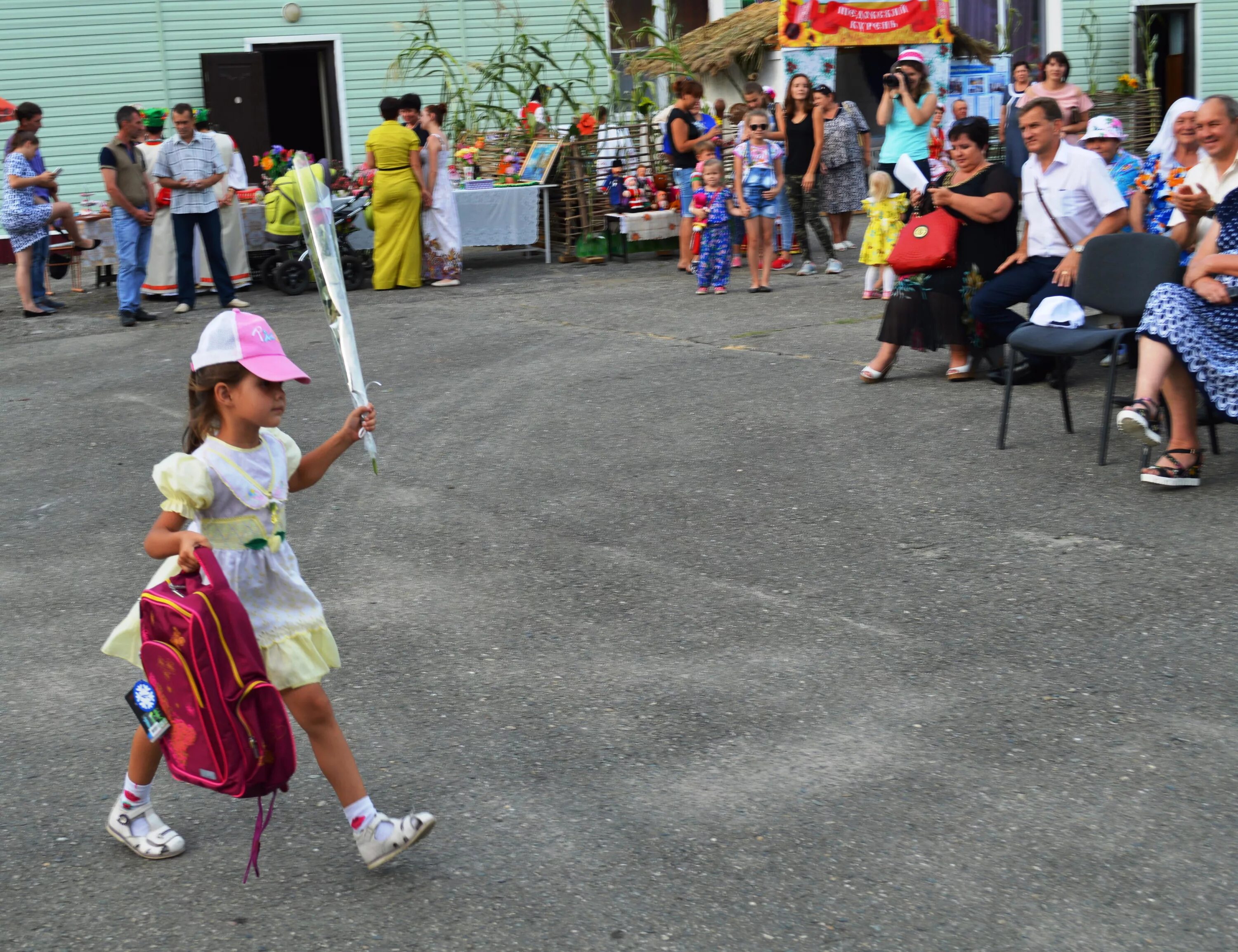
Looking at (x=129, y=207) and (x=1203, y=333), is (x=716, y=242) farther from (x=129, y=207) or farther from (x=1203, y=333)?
(x=1203, y=333)

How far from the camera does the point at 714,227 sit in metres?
12.4

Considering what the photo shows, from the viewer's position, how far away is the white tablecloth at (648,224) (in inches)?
608

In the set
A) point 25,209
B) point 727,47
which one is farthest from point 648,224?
point 25,209

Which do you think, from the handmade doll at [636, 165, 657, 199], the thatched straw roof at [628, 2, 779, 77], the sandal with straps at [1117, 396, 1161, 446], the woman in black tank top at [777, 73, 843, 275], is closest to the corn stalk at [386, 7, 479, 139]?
the thatched straw roof at [628, 2, 779, 77]

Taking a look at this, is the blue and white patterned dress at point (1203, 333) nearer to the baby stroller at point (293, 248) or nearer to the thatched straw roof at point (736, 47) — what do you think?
the baby stroller at point (293, 248)

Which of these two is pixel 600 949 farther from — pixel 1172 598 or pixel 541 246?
pixel 541 246

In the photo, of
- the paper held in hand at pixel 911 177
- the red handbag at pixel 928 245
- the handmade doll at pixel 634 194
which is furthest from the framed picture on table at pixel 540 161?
the red handbag at pixel 928 245

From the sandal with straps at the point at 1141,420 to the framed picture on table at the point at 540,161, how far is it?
9844 mm

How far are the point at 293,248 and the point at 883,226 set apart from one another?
6256 millimetres

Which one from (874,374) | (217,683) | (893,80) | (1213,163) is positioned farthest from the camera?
(893,80)

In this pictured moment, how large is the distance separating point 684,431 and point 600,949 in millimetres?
4921

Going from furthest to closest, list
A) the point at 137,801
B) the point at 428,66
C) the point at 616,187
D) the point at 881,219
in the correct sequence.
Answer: the point at 428,66
the point at 616,187
the point at 881,219
the point at 137,801

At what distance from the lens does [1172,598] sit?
5.08 m

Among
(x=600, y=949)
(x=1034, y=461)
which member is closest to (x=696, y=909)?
(x=600, y=949)
